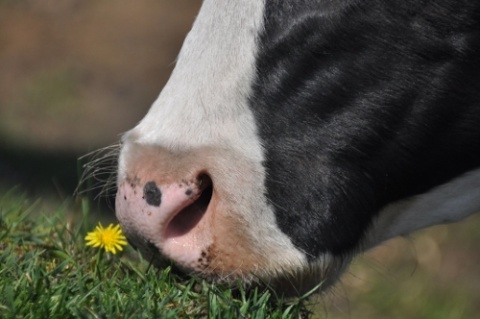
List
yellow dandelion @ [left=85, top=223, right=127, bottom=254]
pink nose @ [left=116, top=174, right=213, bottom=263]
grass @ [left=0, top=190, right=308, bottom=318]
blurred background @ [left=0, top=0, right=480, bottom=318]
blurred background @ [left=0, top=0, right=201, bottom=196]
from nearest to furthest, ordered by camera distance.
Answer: grass @ [left=0, top=190, right=308, bottom=318] → pink nose @ [left=116, top=174, right=213, bottom=263] → yellow dandelion @ [left=85, top=223, right=127, bottom=254] → blurred background @ [left=0, top=0, right=480, bottom=318] → blurred background @ [left=0, top=0, right=201, bottom=196]

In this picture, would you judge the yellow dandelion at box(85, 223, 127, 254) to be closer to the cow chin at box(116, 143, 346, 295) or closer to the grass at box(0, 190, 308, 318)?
the grass at box(0, 190, 308, 318)

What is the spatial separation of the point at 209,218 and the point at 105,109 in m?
4.48

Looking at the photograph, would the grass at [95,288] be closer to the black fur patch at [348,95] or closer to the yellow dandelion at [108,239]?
the yellow dandelion at [108,239]

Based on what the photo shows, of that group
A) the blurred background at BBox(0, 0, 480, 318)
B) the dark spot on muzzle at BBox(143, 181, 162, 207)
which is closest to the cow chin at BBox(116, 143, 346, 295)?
the dark spot on muzzle at BBox(143, 181, 162, 207)

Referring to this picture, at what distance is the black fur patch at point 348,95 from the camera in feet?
7.25

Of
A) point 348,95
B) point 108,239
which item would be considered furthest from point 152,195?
point 348,95

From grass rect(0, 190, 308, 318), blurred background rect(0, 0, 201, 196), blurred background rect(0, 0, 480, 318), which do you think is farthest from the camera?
blurred background rect(0, 0, 201, 196)

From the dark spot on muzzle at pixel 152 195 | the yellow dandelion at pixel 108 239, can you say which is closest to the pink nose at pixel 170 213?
the dark spot on muzzle at pixel 152 195

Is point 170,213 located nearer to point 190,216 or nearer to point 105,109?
point 190,216

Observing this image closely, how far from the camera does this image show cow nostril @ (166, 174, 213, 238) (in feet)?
7.20

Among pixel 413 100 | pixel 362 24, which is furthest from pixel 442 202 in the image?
pixel 362 24

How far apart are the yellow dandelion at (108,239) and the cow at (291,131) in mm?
196

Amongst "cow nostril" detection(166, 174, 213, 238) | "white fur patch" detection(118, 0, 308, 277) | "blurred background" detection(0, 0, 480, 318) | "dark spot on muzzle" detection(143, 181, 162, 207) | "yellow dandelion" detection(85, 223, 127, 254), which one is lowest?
"blurred background" detection(0, 0, 480, 318)

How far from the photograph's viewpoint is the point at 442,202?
8.07 feet
